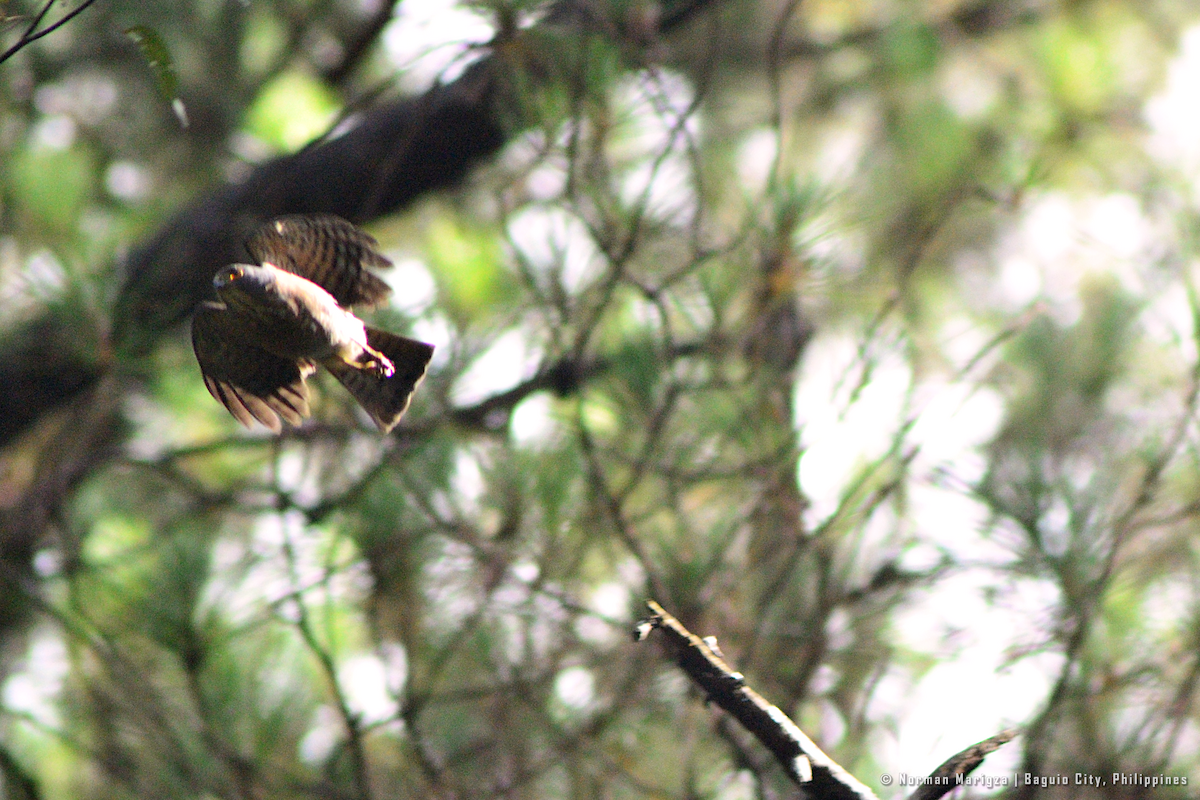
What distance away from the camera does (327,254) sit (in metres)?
1.51

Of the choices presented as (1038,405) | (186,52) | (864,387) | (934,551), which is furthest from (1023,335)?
(186,52)

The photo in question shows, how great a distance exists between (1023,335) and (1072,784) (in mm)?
1250

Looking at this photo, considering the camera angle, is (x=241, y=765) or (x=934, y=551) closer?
(x=241, y=765)

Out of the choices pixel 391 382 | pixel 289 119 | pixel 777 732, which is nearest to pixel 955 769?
pixel 777 732

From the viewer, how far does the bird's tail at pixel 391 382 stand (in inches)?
63.0

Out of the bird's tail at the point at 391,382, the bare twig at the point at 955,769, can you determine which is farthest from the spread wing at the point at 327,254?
the bare twig at the point at 955,769

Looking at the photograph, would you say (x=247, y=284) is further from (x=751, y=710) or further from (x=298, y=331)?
(x=751, y=710)

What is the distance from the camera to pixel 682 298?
7.43 feet

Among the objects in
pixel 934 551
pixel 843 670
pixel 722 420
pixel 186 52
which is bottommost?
pixel 843 670

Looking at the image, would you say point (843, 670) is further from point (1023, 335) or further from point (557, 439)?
point (1023, 335)

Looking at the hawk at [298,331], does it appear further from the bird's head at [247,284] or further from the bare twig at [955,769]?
the bare twig at [955,769]

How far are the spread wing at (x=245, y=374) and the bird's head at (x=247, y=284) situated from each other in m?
0.10

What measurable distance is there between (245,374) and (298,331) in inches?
8.0

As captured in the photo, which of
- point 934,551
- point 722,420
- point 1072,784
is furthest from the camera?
point 934,551
